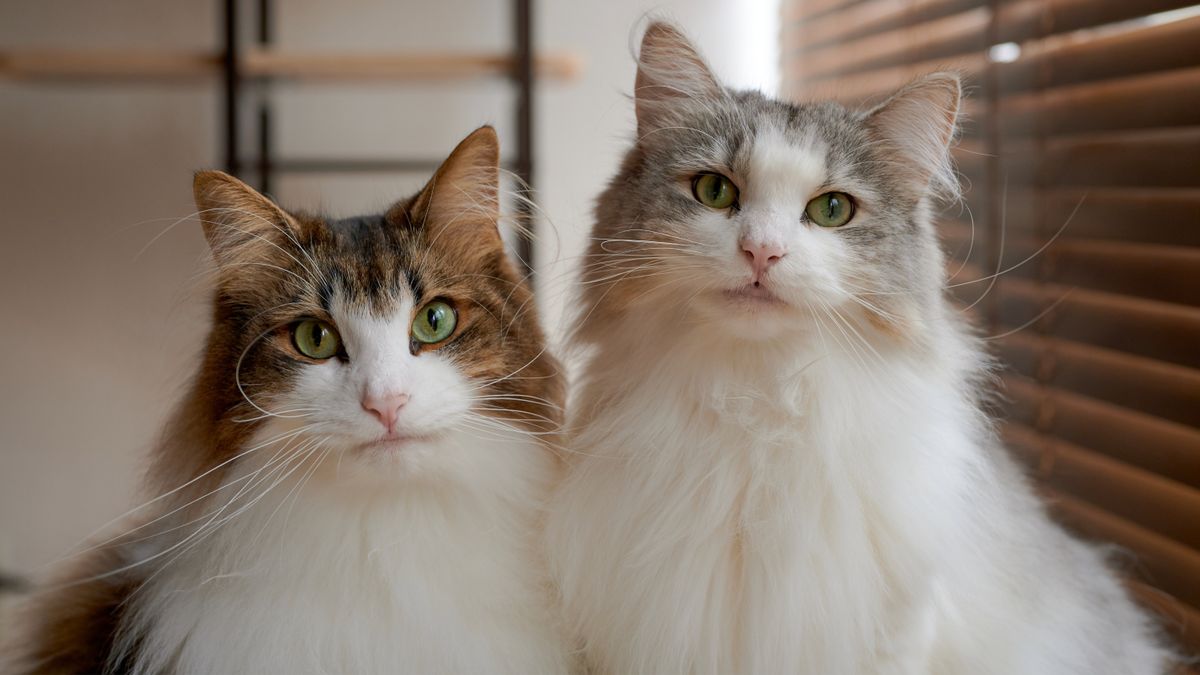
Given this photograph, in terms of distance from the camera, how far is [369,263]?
1.12 meters

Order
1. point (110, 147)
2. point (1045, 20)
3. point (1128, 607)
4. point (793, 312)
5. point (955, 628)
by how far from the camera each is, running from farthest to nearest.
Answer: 1. point (110, 147)
2. point (1045, 20)
3. point (1128, 607)
4. point (955, 628)
5. point (793, 312)

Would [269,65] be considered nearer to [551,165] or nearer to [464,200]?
[551,165]

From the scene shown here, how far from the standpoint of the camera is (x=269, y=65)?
254 cm

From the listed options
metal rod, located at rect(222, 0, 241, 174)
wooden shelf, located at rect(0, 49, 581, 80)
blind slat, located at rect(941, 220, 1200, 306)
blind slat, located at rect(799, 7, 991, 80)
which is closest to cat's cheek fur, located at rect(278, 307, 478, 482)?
blind slat, located at rect(941, 220, 1200, 306)

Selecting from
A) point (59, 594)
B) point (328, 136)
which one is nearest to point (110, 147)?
point (328, 136)

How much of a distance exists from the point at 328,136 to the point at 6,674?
2.30 metres

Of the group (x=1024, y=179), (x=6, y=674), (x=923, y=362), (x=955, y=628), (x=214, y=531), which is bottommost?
(x=6, y=674)

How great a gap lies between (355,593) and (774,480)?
0.49 m

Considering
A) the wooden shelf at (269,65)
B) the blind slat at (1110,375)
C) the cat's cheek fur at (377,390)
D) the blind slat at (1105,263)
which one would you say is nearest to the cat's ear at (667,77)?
the cat's cheek fur at (377,390)

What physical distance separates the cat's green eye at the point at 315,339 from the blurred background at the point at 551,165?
0.22 meters

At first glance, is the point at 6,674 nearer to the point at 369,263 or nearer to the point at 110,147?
the point at 369,263

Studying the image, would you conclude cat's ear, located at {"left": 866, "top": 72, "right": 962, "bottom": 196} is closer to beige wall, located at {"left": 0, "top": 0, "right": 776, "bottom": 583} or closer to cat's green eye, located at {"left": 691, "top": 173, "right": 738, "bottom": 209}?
cat's green eye, located at {"left": 691, "top": 173, "right": 738, "bottom": 209}

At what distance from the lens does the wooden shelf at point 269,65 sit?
247 centimetres

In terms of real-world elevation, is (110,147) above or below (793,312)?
above
